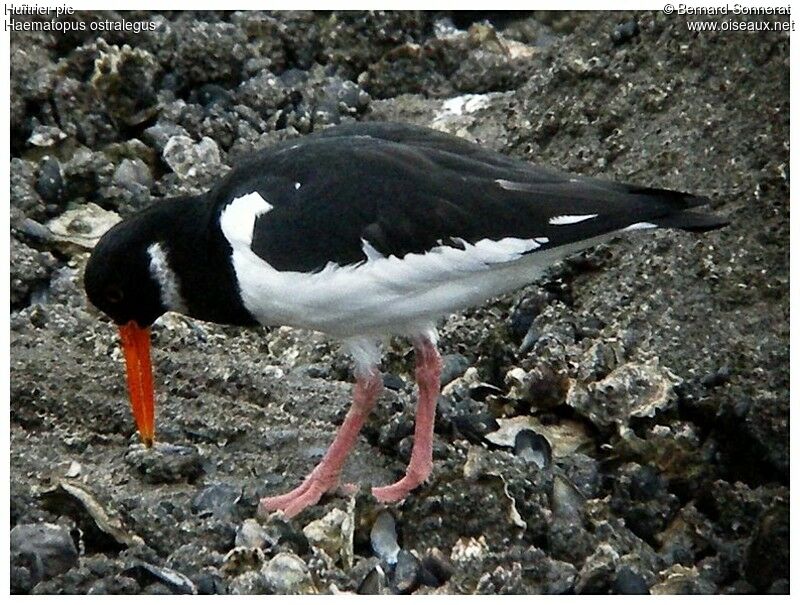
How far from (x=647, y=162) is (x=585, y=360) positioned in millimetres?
1122

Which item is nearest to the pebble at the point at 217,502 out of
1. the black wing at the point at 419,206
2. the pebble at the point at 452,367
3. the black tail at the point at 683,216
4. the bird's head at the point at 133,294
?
the bird's head at the point at 133,294

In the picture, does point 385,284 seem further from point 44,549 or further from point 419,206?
point 44,549

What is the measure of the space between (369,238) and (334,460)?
0.80 m

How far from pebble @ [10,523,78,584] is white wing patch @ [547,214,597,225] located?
5.79 feet

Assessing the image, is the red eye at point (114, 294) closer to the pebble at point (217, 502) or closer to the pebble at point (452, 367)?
the pebble at point (217, 502)

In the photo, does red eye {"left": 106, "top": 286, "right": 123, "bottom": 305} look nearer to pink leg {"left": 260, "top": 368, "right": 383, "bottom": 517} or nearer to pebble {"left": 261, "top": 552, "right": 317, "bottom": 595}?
pink leg {"left": 260, "top": 368, "right": 383, "bottom": 517}

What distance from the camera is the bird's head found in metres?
4.52

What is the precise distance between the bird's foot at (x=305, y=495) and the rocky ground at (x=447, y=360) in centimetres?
5

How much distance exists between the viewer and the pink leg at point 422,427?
442 cm

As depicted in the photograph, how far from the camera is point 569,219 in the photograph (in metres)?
4.14

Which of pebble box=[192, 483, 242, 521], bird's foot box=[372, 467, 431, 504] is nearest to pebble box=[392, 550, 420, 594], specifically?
bird's foot box=[372, 467, 431, 504]

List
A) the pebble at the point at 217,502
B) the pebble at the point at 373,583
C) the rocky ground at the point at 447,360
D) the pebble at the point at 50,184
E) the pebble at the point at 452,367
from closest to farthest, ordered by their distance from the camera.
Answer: the pebble at the point at 373,583 → the rocky ground at the point at 447,360 → the pebble at the point at 217,502 → the pebble at the point at 452,367 → the pebble at the point at 50,184

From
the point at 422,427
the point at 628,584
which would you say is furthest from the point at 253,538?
the point at 628,584

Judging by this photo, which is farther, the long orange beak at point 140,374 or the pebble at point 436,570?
the long orange beak at point 140,374
